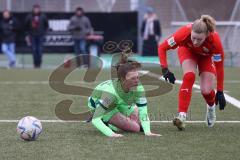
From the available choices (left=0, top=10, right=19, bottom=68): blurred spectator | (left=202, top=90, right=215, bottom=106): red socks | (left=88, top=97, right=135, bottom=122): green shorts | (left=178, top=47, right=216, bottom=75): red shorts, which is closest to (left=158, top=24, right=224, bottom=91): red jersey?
(left=178, top=47, right=216, bottom=75): red shorts

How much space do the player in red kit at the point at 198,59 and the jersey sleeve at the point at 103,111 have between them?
2.35 ft

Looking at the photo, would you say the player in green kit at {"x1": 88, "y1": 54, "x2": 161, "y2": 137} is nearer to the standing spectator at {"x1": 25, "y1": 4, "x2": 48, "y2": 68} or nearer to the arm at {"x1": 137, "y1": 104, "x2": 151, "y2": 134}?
the arm at {"x1": 137, "y1": 104, "x2": 151, "y2": 134}

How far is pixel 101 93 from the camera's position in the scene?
26.4ft

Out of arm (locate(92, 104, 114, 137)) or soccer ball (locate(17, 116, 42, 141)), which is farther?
arm (locate(92, 104, 114, 137))

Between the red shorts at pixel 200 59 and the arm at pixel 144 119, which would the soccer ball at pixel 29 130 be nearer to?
the arm at pixel 144 119

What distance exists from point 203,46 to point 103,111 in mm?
1374

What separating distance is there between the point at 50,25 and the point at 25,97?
11.5 metres

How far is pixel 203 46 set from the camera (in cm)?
827

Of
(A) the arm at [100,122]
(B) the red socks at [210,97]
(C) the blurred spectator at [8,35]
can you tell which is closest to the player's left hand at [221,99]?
(B) the red socks at [210,97]

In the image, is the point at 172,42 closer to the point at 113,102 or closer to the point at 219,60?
the point at 219,60

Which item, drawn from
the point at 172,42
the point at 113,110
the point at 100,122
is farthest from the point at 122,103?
the point at 172,42

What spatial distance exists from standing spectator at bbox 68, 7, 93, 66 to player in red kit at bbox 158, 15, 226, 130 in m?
13.4

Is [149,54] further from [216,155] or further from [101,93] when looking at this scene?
[216,155]

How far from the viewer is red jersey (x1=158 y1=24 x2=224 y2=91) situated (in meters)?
8.23
